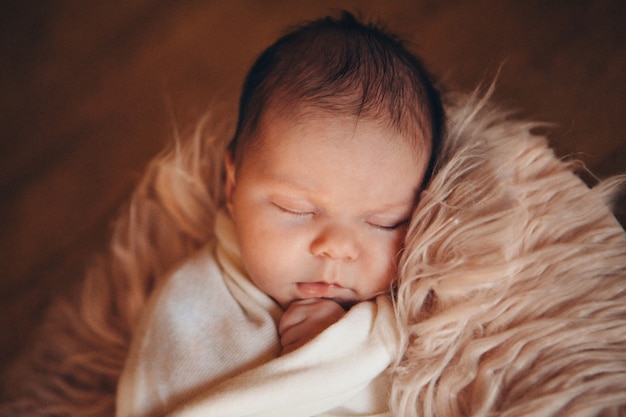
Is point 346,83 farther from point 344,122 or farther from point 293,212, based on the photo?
point 293,212

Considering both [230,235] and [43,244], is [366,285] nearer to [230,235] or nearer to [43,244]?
[230,235]

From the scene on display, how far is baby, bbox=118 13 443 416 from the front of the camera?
0.74 m

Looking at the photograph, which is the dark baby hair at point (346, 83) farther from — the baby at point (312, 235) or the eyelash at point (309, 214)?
the eyelash at point (309, 214)

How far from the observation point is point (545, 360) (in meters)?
0.70

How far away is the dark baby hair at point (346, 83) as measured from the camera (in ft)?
2.50

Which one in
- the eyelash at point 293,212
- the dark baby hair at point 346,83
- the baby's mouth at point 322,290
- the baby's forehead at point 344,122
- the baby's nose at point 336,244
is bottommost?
the baby's mouth at point 322,290

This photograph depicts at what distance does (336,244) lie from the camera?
0.76 meters

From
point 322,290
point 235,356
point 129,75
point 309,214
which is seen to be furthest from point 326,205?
point 129,75

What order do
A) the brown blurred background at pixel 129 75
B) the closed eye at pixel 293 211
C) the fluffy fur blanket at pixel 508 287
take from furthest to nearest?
the brown blurred background at pixel 129 75 < the closed eye at pixel 293 211 < the fluffy fur blanket at pixel 508 287

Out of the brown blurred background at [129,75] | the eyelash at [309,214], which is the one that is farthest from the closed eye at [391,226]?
the brown blurred background at [129,75]

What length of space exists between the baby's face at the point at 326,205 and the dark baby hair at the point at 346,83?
0.08ft

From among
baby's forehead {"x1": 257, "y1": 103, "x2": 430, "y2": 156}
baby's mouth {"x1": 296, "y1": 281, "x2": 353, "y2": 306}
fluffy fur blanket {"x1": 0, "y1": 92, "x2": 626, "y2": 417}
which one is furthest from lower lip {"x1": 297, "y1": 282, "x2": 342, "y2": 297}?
baby's forehead {"x1": 257, "y1": 103, "x2": 430, "y2": 156}

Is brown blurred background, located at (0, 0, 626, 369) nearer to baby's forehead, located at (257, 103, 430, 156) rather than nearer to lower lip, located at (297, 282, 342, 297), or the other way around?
baby's forehead, located at (257, 103, 430, 156)

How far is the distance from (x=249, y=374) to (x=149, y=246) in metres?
0.47
